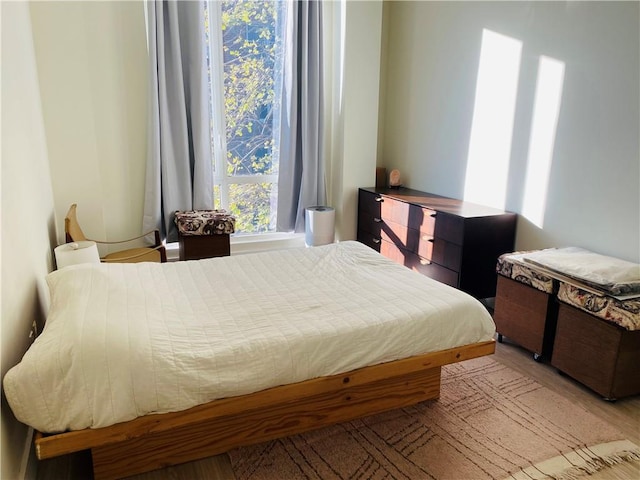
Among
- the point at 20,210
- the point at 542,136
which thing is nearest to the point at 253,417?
the point at 20,210

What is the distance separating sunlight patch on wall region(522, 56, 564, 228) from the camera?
10.0ft

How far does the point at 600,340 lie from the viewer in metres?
2.33

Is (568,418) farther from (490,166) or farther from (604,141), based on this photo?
(490,166)

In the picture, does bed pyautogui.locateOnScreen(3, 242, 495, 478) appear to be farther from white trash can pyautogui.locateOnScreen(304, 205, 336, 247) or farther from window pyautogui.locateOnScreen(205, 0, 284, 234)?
window pyautogui.locateOnScreen(205, 0, 284, 234)

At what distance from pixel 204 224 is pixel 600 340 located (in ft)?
9.51

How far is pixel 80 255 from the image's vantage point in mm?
2730

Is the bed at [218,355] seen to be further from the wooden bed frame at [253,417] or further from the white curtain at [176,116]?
the white curtain at [176,116]

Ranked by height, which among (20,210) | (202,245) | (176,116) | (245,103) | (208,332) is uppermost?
(245,103)

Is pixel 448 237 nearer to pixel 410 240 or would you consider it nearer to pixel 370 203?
pixel 410 240

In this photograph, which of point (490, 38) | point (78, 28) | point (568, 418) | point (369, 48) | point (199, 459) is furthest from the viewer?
point (369, 48)

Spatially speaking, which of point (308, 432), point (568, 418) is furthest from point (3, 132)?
point (568, 418)

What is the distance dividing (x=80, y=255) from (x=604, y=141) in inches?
128

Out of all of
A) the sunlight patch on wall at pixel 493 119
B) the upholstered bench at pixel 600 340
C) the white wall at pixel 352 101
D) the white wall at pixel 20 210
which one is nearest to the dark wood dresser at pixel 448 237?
the sunlight patch on wall at pixel 493 119

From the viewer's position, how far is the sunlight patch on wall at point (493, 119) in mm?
3428
